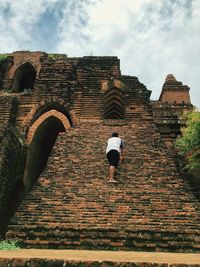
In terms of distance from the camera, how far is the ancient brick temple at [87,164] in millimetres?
4355

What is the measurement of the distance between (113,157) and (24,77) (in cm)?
716

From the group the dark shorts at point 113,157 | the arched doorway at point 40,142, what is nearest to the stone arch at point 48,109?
the arched doorway at point 40,142

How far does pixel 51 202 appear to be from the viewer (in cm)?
490

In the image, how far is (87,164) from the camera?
19.6 ft

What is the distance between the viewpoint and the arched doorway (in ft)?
27.3

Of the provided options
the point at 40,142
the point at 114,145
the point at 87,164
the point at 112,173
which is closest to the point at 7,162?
the point at 87,164

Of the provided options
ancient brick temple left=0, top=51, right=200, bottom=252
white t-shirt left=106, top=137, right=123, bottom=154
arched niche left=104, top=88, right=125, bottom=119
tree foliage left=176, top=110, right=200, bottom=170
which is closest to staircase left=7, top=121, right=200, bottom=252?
ancient brick temple left=0, top=51, right=200, bottom=252

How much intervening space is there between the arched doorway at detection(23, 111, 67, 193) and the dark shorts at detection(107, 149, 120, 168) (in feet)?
9.07

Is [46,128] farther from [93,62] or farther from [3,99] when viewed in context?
[93,62]

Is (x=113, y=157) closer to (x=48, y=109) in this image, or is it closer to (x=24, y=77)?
(x=48, y=109)

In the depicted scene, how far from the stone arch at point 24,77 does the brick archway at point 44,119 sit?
2.78 meters

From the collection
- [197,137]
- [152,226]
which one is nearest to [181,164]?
[197,137]

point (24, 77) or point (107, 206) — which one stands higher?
point (24, 77)

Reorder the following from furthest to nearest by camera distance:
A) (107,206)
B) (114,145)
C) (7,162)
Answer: (7,162)
(114,145)
(107,206)
